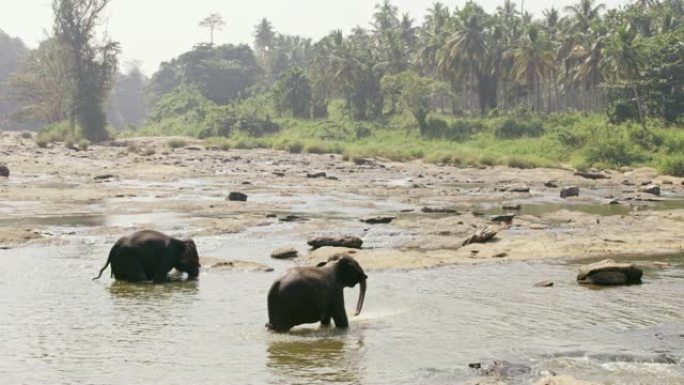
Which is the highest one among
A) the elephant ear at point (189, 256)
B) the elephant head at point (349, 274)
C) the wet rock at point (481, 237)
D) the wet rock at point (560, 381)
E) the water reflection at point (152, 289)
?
the elephant head at point (349, 274)

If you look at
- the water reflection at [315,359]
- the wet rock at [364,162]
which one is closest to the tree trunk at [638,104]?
the wet rock at [364,162]

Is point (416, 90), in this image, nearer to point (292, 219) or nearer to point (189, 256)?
point (292, 219)

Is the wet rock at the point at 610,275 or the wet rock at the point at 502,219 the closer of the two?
the wet rock at the point at 610,275

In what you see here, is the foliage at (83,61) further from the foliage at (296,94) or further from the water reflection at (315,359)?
the water reflection at (315,359)

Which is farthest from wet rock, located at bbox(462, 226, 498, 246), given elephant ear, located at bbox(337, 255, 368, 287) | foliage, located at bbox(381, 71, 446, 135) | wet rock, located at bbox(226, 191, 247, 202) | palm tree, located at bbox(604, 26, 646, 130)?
foliage, located at bbox(381, 71, 446, 135)

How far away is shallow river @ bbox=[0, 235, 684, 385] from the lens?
9891 mm

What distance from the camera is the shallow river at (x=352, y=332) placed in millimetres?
9891

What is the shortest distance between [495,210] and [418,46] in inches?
2772

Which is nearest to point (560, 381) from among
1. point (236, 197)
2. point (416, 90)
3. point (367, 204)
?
point (367, 204)

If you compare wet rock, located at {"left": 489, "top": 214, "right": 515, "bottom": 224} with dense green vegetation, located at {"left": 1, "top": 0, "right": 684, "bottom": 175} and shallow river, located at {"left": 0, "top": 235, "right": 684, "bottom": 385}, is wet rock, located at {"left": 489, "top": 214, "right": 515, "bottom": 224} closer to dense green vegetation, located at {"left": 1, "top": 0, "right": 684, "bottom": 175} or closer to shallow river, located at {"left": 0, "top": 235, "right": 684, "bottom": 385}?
shallow river, located at {"left": 0, "top": 235, "right": 684, "bottom": 385}

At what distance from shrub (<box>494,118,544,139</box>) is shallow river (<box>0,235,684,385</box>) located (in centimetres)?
5420

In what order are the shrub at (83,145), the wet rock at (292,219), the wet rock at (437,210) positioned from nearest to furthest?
the wet rock at (292,219) → the wet rock at (437,210) → the shrub at (83,145)

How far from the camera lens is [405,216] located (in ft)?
91.5

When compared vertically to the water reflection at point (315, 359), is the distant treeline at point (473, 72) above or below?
above
